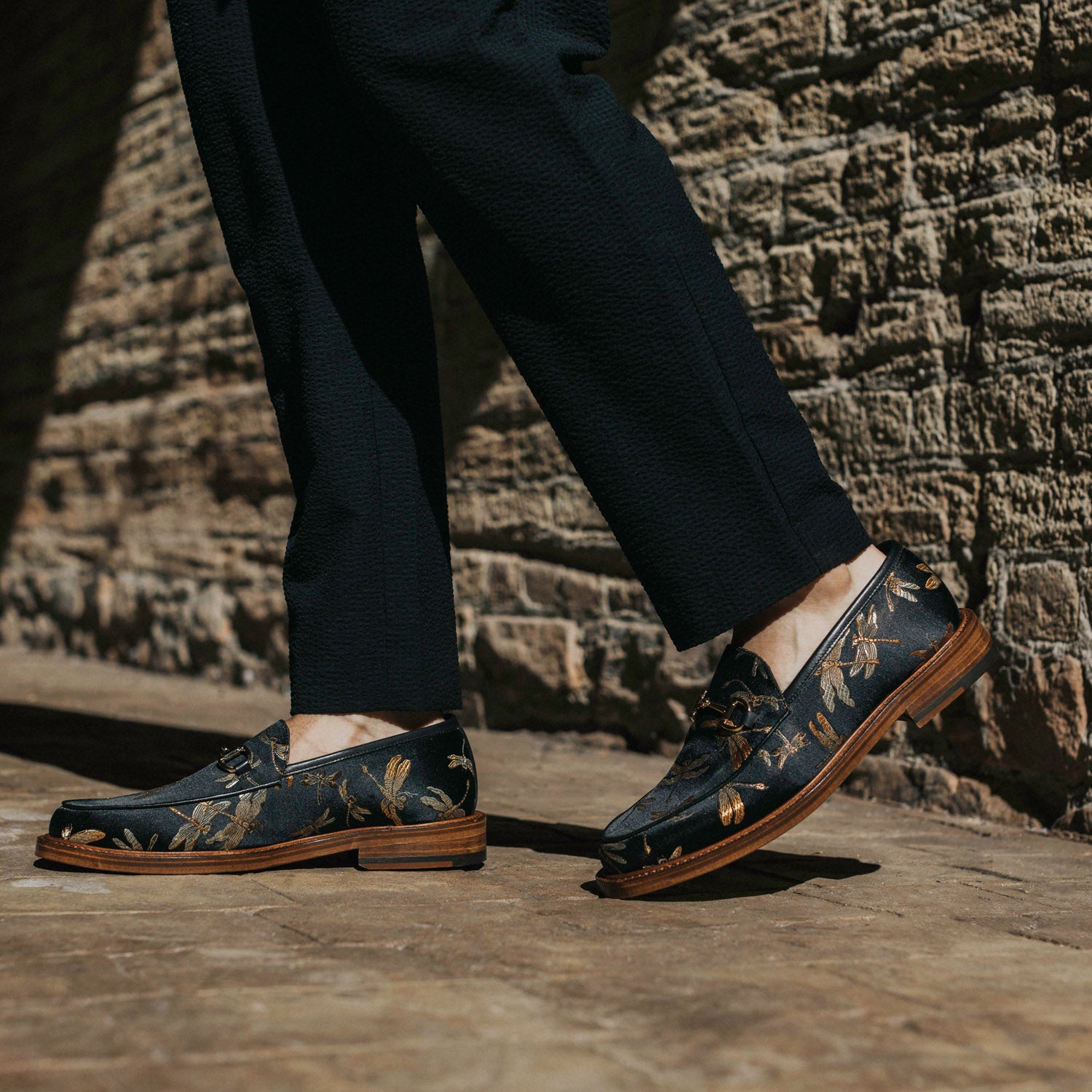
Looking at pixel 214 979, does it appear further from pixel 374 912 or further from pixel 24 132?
pixel 24 132

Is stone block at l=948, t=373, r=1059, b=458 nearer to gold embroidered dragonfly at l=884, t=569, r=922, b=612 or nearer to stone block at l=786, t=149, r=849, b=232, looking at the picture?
stone block at l=786, t=149, r=849, b=232

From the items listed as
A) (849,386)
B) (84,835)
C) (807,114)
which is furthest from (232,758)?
(807,114)

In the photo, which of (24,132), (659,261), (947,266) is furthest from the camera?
(24,132)

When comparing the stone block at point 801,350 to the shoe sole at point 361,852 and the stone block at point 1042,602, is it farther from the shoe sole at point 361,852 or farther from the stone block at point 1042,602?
the shoe sole at point 361,852

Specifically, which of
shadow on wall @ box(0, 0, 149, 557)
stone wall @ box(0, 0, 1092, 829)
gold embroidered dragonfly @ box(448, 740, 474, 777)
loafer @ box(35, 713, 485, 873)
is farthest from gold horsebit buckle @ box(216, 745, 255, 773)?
shadow on wall @ box(0, 0, 149, 557)

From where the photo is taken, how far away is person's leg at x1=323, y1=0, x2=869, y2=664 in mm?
1253

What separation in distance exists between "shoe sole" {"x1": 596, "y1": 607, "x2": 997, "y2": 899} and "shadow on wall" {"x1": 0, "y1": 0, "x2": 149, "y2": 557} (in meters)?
4.60

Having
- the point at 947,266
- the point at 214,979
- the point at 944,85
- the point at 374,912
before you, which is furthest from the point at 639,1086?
the point at 944,85

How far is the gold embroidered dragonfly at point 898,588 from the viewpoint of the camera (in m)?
1.35

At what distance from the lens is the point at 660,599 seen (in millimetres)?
1305

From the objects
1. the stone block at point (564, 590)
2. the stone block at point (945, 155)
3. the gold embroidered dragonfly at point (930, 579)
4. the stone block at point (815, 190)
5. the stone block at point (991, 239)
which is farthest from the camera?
the stone block at point (564, 590)

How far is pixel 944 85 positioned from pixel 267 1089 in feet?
6.60

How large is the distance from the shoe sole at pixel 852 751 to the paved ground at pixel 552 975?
33 mm

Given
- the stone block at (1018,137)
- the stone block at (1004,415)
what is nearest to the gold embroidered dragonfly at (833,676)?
the stone block at (1004,415)
